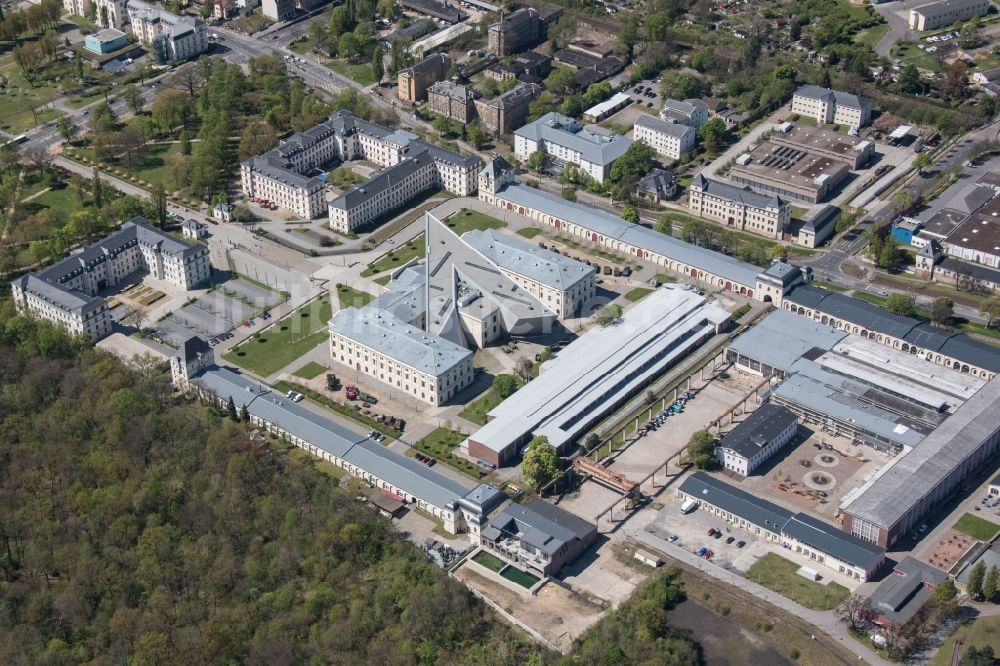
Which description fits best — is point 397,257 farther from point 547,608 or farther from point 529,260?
point 547,608

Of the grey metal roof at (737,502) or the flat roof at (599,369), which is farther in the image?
the flat roof at (599,369)

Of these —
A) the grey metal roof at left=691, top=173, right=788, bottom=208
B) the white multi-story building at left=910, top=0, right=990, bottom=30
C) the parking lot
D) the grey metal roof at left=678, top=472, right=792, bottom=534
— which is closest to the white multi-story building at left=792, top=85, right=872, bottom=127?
the grey metal roof at left=691, top=173, right=788, bottom=208

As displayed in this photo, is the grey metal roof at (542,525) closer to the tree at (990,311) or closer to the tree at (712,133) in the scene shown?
the tree at (990,311)

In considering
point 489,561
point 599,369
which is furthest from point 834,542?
point 599,369

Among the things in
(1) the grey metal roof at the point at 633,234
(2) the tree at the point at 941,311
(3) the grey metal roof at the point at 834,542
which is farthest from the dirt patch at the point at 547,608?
(2) the tree at the point at 941,311

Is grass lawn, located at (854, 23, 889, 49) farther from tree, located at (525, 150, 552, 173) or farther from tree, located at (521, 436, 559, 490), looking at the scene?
tree, located at (521, 436, 559, 490)

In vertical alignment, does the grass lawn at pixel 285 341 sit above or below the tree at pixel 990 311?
below

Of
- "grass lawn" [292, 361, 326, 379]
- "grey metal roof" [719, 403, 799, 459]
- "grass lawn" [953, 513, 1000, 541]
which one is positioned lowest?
"grass lawn" [953, 513, 1000, 541]
